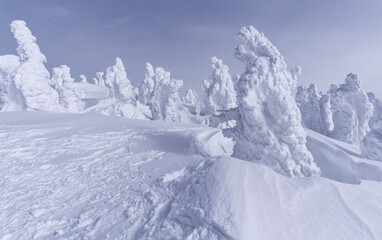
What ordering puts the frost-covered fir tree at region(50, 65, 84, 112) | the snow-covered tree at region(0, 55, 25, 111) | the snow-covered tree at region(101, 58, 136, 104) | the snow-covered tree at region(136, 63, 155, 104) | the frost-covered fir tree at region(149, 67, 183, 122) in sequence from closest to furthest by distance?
1. the snow-covered tree at region(0, 55, 25, 111)
2. the frost-covered fir tree at region(149, 67, 183, 122)
3. the frost-covered fir tree at region(50, 65, 84, 112)
4. the snow-covered tree at region(101, 58, 136, 104)
5. the snow-covered tree at region(136, 63, 155, 104)

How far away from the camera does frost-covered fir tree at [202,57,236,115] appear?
1532 inches

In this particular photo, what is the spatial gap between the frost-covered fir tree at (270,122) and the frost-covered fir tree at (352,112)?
22283mm

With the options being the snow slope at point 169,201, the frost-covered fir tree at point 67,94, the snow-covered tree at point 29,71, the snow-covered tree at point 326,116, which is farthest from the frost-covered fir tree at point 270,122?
the frost-covered fir tree at point 67,94

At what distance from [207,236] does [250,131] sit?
5065 millimetres

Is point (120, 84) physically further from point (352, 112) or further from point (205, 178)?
point (205, 178)

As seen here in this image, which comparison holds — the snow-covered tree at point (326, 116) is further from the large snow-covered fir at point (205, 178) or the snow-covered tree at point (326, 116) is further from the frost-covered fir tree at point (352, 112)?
the large snow-covered fir at point (205, 178)

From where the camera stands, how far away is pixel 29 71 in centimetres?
2386

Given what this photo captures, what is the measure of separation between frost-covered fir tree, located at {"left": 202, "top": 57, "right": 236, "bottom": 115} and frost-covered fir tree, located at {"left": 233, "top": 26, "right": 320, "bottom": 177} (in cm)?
3091

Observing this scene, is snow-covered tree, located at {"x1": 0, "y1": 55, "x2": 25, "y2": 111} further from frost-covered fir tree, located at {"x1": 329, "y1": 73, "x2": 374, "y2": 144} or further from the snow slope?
frost-covered fir tree, located at {"x1": 329, "y1": 73, "x2": 374, "y2": 144}

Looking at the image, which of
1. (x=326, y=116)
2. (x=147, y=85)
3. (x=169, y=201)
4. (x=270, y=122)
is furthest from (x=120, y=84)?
(x=169, y=201)

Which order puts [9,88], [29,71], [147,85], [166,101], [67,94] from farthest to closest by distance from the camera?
[147,85] < [67,94] < [166,101] < [9,88] < [29,71]

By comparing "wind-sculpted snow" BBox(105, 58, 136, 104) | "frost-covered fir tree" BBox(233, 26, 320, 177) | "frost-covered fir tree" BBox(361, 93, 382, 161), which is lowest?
"frost-covered fir tree" BBox(361, 93, 382, 161)

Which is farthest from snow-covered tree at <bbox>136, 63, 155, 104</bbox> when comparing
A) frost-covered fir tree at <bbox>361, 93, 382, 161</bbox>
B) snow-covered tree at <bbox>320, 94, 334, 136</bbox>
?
frost-covered fir tree at <bbox>361, 93, 382, 161</bbox>

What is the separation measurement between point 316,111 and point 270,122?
2522 cm
